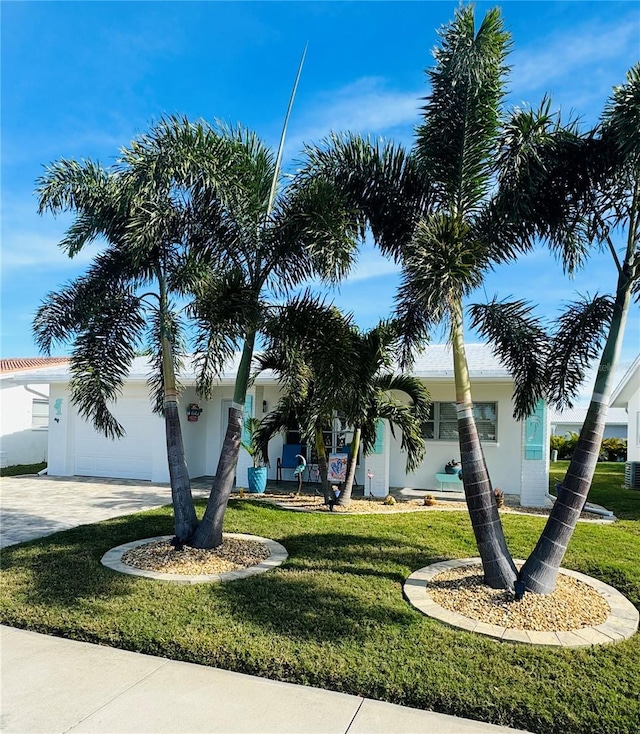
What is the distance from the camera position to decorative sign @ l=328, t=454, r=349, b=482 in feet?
38.5

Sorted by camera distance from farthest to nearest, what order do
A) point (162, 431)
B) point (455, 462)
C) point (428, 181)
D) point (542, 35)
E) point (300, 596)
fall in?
point (162, 431)
point (455, 462)
point (542, 35)
point (428, 181)
point (300, 596)

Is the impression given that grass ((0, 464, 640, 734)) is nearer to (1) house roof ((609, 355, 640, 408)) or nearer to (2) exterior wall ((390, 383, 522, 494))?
(2) exterior wall ((390, 383, 522, 494))

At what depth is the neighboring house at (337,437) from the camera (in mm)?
12688

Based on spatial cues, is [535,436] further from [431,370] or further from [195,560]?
[195,560]

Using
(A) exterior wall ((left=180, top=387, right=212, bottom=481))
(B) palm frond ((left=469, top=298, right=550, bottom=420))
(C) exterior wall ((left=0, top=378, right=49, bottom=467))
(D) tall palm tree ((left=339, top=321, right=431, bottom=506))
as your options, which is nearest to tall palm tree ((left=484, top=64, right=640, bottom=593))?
(B) palm frond ((left=469, top=298, right=550, bottom=420))

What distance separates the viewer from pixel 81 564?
23.3 feet

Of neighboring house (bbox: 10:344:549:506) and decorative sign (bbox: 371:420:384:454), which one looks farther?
decorative sign (bbox: 371:420:384:454)

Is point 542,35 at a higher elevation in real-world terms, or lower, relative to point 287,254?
higher

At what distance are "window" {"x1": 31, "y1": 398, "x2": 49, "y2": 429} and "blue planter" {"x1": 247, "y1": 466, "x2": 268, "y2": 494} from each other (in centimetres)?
1254

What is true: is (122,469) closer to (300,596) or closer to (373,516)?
(373,516)

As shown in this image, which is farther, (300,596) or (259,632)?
A: (300,596)

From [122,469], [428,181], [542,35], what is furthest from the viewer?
[122,469]

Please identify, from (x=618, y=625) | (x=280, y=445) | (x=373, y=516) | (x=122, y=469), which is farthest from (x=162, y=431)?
(x=618, y=625)

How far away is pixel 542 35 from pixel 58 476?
53.4ft
